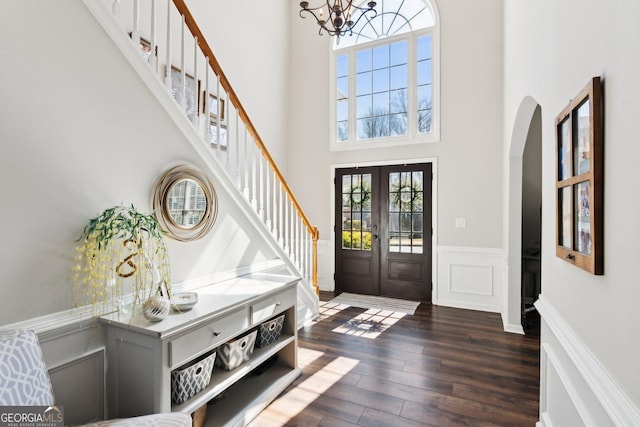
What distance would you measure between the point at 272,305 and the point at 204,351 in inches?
26.5

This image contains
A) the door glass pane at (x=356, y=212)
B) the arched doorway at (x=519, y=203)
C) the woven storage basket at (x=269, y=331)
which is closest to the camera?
the woven storage basket at (x=269, y=331)

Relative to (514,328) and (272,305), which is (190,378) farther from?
(514,328)

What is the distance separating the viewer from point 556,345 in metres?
1.70

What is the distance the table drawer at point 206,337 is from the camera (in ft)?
5.42

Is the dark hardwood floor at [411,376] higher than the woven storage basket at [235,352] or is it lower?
lower

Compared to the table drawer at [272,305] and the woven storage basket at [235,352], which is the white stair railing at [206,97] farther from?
the woven storage basket at [235,352]

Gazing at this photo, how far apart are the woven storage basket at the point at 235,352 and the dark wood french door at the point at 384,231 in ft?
10.8

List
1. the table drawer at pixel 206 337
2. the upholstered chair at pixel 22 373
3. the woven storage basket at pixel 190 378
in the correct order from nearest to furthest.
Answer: the upholstered chair at pixel 22 373
the table drawer at pixel 206 337
the woven storage basket at pixel 190 378

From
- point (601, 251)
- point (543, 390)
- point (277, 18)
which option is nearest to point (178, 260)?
point (601, 251)

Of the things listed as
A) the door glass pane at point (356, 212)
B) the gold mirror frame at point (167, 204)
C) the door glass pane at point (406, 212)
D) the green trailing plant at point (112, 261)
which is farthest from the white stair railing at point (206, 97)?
the door glass pane at point (406, 212)

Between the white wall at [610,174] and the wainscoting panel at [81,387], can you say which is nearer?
the white wall at [610,174]

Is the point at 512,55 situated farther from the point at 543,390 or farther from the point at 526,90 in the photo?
the point at 543,390

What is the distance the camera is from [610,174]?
1102mm

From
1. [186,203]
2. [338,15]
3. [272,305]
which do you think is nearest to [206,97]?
[186,203]
